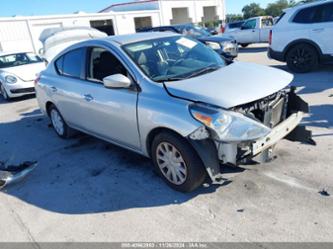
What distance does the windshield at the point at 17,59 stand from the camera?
10.6m

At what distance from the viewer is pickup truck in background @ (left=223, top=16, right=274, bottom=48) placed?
17.7 meters

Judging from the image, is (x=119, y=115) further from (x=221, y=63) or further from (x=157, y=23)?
(x=157, y=23)

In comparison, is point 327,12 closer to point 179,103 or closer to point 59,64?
point 59,64

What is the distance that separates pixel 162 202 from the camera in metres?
3.49

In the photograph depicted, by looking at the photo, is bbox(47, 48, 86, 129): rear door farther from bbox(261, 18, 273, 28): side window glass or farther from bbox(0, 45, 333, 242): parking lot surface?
bbox(261, 18, 273, 28): side window glass

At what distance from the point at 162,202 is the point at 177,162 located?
1.54 ft

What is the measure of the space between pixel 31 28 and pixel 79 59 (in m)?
26.6

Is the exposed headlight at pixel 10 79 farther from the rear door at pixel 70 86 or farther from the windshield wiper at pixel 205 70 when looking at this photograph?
the windshield wiper at pixel 205 70

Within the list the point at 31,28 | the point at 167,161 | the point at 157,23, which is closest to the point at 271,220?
the point at 167,161

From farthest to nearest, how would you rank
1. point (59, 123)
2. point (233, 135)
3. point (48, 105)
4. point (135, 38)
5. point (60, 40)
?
1. point (60, 40)
2. point (48, 105)
3. point (59, 123)
4. point (135, 38)
5. point (233, 135)

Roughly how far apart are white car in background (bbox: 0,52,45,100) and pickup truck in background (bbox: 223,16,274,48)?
1148 centimetres

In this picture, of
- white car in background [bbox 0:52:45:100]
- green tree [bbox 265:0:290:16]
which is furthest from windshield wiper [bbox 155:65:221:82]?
green tree [bbox 265:0:290:16]

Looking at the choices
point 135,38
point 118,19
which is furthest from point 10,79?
point 118,19

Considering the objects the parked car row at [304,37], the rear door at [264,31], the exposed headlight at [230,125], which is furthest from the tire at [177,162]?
the rear door at [264,31]
